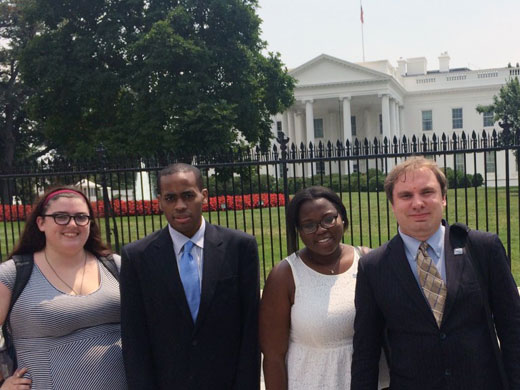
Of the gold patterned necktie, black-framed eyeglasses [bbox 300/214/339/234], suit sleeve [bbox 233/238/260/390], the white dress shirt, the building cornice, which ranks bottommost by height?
suit sleeve [bbox 233/238/260/390]

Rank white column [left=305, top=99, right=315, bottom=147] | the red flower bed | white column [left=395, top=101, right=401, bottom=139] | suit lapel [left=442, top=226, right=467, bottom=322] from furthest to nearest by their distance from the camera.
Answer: white column [left=395, top=101, right=401, bottom=139], white column [left=305, top=99, right=315, bottom=147], the red flower bed, suit lapel [left=442, top=226, right=467, bottom=322]

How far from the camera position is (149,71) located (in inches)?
760

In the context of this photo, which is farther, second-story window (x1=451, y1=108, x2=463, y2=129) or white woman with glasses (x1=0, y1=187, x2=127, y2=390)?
second-story window (x1=451, y1=108, x2=463, y2=129)

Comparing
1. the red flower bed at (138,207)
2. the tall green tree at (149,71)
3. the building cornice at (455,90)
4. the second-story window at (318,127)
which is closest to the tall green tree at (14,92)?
the tall green tree at (149,71)

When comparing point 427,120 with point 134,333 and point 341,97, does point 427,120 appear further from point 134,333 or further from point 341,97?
point 134,333

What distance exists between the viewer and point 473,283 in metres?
2.36

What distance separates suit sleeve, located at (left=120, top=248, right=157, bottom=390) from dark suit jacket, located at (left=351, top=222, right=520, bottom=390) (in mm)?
1082

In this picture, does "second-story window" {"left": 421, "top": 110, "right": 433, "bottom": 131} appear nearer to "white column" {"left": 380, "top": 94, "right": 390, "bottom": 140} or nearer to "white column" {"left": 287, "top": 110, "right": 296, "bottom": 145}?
"white column" {"left": 380, "top": 94, "right": 390, "bottom": 140}

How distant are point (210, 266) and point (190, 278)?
120 millimetres

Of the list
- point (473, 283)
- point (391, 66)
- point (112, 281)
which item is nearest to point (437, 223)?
point (473, 283)

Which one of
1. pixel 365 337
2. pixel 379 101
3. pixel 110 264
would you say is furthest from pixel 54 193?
pixel 379 101

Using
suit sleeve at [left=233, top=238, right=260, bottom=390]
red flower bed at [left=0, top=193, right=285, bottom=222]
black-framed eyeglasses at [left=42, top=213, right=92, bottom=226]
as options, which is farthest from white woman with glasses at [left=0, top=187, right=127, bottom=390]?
suit sleeve at [left=233, top=238, right=260, bottom=390]

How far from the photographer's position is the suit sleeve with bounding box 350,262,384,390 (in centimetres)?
250

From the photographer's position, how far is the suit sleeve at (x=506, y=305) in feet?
7.84
